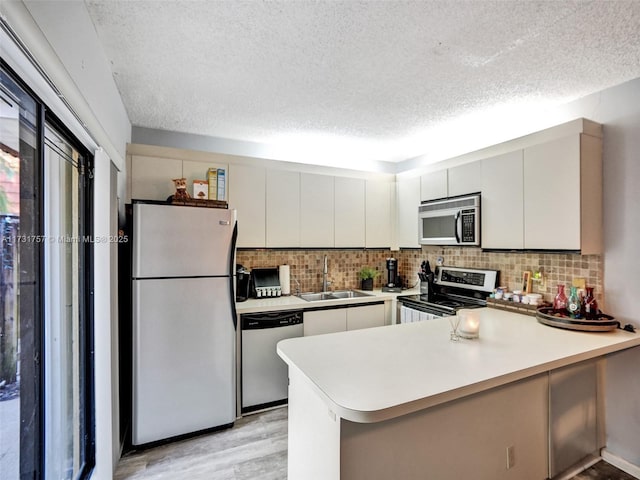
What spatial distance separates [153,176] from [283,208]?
47.0 inches

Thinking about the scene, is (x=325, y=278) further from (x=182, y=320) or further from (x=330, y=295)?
(x=182, y=320)

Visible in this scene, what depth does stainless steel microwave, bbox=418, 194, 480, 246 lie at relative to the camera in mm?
2801

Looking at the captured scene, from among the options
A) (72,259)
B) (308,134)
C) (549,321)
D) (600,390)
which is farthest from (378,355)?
(308,134)

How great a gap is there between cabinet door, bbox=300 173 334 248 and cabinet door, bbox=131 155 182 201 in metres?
1.22

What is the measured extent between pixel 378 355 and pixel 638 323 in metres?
1.81

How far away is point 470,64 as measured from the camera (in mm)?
1905

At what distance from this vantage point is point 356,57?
1830mm

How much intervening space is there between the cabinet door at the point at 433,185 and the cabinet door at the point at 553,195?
2.64 feet

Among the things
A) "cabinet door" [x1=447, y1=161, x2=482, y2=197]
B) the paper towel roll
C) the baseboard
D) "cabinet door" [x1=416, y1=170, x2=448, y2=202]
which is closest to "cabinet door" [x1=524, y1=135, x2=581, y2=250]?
"cabinet door" [x1=447, y1=161, x2=482, y2=197]

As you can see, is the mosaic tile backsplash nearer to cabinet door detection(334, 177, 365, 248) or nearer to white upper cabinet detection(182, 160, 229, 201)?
cabinet door detection(334, 177, 365, 248)

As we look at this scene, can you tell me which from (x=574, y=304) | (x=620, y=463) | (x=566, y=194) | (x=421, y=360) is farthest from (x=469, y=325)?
(x=620, y=463)

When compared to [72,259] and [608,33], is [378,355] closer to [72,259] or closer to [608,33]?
[72,259]

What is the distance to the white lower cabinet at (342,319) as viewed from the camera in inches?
117

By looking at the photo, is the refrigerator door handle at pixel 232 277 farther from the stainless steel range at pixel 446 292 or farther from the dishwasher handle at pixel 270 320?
→ the stainless steel range at pixel 446 292
